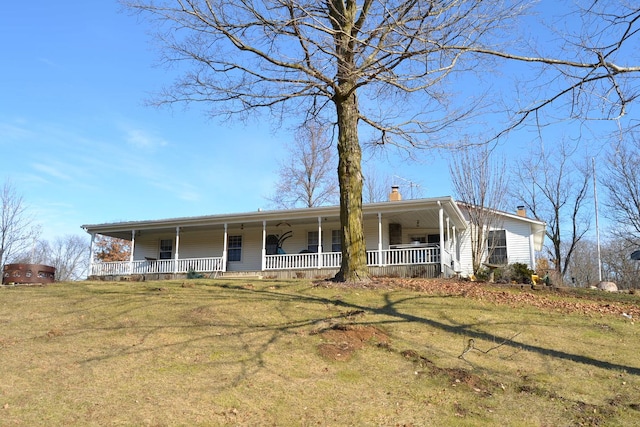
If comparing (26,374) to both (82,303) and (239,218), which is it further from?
(239,218)

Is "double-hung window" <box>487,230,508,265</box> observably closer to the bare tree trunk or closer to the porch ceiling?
the porch ceiling

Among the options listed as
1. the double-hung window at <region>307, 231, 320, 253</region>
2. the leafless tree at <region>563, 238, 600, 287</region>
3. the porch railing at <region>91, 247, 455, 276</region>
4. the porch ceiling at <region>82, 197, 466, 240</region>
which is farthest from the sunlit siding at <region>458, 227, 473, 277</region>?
the leafless tree at <region>563, 238, 600, 287</region>

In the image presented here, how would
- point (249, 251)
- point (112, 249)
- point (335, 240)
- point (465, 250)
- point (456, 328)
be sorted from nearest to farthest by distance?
1. point (456, 328)
2. point (335, 240)
3. point (249, 251)
4. point (465, 250)
5. point (112, 249)

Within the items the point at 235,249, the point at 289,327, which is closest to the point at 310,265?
the point at 235,249

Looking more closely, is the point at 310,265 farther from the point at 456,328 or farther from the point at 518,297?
the point at 456,328

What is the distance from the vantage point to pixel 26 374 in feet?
22.5

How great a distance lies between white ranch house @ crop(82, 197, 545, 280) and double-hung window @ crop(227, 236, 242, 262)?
5cm

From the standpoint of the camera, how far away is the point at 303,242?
22844 mm

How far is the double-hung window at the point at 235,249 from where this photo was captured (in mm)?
23875

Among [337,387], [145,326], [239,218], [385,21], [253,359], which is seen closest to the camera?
[337,387]

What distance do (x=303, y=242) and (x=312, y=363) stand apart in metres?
15.4

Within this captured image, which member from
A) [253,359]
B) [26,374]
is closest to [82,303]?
[26,374]

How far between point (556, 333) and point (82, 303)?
389 inches

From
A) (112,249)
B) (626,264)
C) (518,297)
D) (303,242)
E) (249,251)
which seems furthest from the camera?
(112,249)
